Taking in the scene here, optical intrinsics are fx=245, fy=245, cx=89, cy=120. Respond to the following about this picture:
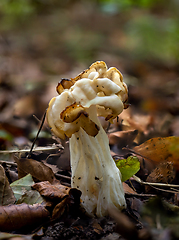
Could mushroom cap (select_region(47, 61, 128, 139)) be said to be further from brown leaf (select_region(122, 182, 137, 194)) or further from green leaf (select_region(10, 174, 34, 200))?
brown leaf (select_region(122, 182, 137, 194))

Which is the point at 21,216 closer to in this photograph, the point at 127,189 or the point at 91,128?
the point at 91,128

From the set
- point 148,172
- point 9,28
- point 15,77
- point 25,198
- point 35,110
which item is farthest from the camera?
point 9,28

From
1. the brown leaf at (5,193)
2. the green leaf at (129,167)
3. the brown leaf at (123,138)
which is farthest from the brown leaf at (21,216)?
the brown leaf at (123,138)

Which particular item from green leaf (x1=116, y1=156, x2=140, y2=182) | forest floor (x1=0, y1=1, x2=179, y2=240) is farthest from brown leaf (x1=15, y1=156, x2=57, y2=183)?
green leaf (x1=116, y1=156, x2=140, y2=182)

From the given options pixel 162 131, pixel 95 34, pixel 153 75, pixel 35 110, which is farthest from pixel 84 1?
pixel 162 131

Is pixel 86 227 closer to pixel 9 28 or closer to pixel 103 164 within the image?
pixel 103 164

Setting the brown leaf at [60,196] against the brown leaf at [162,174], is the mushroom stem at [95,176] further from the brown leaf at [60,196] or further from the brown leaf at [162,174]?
the brown leaf at [162,174]
